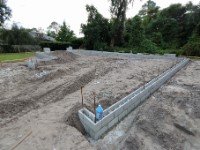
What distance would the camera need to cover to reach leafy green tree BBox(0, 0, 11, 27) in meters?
18.4

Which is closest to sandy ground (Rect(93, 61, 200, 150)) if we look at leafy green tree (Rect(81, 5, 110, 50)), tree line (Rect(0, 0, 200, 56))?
tree line (Rect(0, 0, 200, 56))

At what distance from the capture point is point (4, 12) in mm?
18766

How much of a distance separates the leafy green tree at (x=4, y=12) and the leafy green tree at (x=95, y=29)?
1099 cm

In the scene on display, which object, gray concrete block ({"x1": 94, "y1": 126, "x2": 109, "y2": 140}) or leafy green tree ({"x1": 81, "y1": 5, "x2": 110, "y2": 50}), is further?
leafy green tree ({"x1": 81, "y1": 5, "x2": 110, "y2": 50})

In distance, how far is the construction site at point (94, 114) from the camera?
2.64m

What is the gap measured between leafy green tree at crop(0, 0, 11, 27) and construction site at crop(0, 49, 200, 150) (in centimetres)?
1727

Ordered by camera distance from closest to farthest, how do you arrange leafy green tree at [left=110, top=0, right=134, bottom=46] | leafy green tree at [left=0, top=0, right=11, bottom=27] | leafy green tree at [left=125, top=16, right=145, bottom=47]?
leafy green tree at [left=125, top=16, right=145, bottom=47], leafy green tree at [left=110, top=0, right=134, bottom=46], leafy green tree at [left=0, top=0, right=11, bottom=27]

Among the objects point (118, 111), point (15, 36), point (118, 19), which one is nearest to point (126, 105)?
point (118, 111)

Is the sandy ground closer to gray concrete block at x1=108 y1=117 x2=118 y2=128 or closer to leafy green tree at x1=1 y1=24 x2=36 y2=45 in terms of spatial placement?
gray concrete block at x1=108 y1=117 x2=118 y2=128

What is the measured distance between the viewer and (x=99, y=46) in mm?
15273

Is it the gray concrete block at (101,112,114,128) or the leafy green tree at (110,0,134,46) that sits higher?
the leafy green tree at (110,0,134,46)

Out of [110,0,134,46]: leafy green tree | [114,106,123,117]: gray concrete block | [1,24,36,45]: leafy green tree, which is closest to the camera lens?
[114,106,123,117]: gray concrete block

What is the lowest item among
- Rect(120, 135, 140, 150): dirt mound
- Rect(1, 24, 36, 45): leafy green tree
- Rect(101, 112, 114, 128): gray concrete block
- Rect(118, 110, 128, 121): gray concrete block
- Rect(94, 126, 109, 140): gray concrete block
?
Rect(120, 135, 140, 150): dirt mound

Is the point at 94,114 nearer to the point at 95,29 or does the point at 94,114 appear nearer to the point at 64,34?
the point at 95,29
